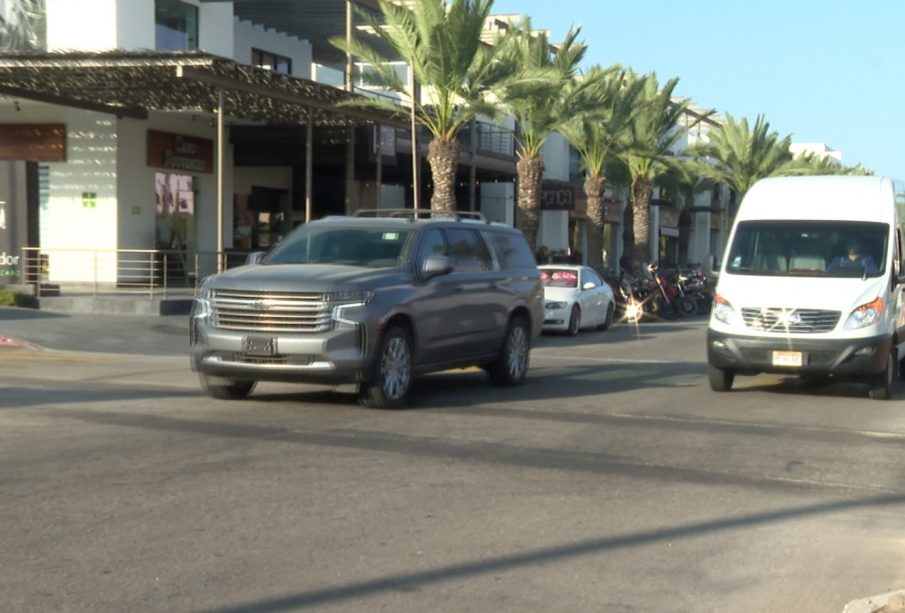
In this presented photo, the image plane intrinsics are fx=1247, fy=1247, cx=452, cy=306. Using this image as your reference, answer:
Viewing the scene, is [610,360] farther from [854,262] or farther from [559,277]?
[559,277]

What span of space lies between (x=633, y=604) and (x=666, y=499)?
8.60ft

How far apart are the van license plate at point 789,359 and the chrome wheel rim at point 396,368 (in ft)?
14.3

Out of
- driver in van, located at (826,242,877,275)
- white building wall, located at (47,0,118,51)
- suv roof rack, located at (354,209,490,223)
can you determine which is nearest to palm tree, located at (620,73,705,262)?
white building wall, located at (47,0,118,51)

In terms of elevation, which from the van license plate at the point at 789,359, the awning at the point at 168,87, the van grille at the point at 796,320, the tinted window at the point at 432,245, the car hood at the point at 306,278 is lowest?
the van license plate at the point at 789,359

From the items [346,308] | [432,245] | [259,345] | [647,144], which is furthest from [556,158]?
[259,345]

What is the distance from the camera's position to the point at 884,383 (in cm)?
1459

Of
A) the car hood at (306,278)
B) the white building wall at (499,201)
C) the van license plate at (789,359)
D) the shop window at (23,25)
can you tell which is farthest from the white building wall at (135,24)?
the white building wall at (499,201)

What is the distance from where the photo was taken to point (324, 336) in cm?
1197

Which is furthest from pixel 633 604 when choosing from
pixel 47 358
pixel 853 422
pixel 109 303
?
pixel 109 303

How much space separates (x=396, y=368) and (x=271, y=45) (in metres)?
24.7

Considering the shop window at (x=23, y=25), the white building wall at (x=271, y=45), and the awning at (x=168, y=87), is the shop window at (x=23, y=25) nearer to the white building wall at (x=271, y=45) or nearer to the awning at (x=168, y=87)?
the awning at (x=168, y=87)

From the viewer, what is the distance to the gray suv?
12047mm

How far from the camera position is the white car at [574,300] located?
26.2 metres

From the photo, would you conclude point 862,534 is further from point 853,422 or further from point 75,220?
point 75,220
